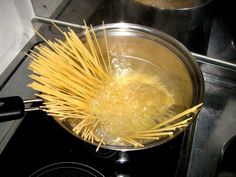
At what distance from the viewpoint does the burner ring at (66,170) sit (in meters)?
0.81

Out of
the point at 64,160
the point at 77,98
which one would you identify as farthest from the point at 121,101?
the point at 64,160

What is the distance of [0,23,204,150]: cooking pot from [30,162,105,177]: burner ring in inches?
5.5

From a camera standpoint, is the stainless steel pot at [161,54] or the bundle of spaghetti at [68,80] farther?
the stainless steel pot at [161,54]

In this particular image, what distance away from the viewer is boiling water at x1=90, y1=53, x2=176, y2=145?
80 centimetres

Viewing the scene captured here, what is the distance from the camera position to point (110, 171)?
0.82m

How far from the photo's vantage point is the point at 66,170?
2.67 feet

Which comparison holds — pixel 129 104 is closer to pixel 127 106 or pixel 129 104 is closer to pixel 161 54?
pixel 127 106

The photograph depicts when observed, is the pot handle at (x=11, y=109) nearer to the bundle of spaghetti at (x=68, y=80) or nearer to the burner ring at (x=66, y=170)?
the bundle of spaghetti at (x=68, y=80)

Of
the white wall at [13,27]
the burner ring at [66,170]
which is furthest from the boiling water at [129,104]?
the white wall at [13,27]

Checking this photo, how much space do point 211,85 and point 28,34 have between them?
0.72m

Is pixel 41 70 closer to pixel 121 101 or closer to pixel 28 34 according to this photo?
pixel 121 101

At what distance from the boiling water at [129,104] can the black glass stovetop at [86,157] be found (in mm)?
63

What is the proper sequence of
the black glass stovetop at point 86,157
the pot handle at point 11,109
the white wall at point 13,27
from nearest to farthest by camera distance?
the pot handle at point 11,109 < the black glass stovetop at point 86,157 < the white wall at point 13,27

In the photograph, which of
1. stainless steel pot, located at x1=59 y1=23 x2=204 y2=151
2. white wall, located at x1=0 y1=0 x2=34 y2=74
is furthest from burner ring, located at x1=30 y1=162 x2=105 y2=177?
white wall, located at x1=0 y1=0 x2=34 y2=74
